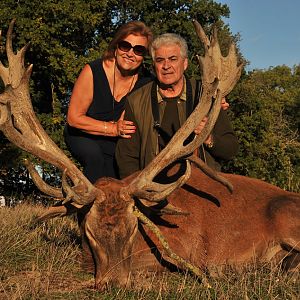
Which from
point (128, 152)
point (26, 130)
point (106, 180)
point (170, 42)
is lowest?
point (106, 180)

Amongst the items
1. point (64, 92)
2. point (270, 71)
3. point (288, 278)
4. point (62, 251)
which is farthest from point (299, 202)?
point (270, 71)

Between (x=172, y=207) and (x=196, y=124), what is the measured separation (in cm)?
92

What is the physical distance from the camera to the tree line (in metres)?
19.0

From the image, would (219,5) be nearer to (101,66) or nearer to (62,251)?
(101,66)

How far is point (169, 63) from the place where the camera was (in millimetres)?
6289

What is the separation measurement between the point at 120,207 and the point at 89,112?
2.30 m

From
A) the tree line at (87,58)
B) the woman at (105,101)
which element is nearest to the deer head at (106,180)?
the woman at (105,101)

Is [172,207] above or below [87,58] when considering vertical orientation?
below

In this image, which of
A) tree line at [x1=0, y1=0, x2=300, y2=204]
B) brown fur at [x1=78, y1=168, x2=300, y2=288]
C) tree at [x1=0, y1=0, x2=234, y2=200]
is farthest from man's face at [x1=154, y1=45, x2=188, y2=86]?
tree at [x1=0, y1=0, x2=234, y2=200]

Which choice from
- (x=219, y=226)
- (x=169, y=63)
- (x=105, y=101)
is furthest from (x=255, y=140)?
(x=219, y=226)

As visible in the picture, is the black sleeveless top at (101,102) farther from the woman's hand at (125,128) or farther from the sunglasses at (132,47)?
the woman's hand at (125,128)

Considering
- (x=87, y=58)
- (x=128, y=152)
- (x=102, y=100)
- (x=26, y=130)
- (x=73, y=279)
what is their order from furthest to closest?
(x=87, y=58), (x=102, y=100), (x=128, y=152), (x=26, y=130), (x=73, y=279)

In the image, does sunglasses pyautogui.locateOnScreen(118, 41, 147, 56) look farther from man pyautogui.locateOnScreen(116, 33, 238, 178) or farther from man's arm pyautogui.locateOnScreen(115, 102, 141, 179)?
man's arm pyautogui.locateOnScreen(115, 102, 141, 179)

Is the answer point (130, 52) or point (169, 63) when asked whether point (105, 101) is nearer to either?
point (130, 52)
